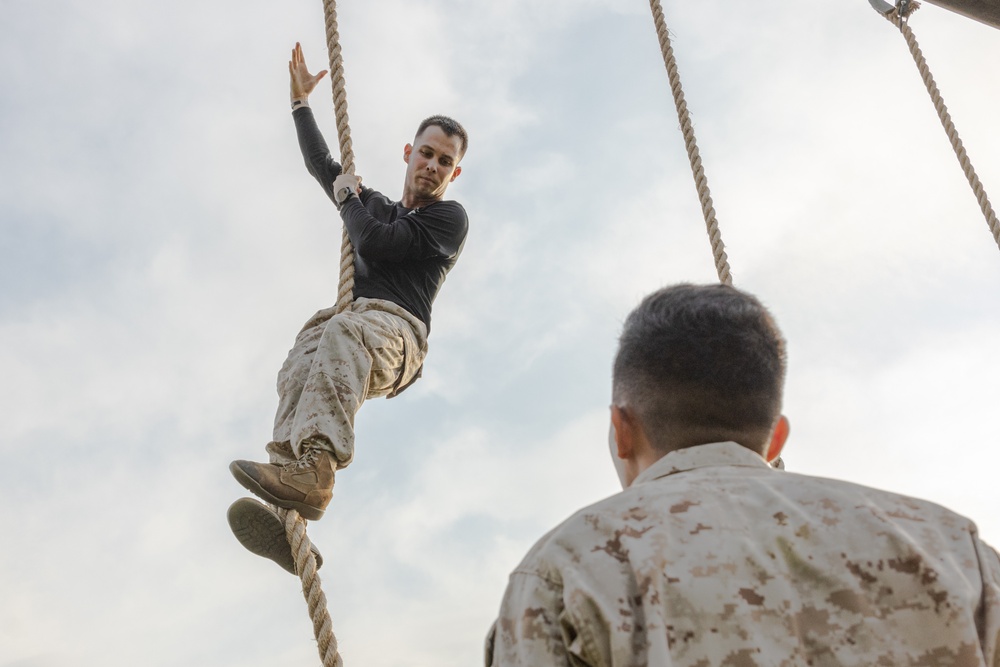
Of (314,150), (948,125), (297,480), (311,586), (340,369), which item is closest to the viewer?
(311,586)

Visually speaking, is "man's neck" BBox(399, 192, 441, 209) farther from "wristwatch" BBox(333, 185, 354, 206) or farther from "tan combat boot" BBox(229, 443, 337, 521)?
"tan combat boot" BBox(229, 443, 337, 521)

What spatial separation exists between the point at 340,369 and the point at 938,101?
2710mm

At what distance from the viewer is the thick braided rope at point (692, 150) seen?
2.75 meters

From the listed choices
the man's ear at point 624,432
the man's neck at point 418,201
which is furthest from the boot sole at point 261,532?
the man's ear at point 624,432

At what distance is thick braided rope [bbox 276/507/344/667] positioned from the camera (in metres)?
2.34

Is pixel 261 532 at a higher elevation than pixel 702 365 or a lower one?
higher

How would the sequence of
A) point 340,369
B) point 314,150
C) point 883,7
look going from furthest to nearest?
point 883,7, point 314,150, point 340,369

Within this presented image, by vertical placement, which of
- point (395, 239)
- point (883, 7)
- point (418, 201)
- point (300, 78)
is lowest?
point (395, 239)

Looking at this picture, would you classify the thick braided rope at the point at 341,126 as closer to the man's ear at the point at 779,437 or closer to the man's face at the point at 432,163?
the man's face at the point at 432,163

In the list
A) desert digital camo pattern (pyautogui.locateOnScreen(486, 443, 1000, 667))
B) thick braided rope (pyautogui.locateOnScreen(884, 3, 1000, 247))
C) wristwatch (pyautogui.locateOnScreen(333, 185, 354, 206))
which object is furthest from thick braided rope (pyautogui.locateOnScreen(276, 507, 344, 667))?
thick braided rope (pyautogui.locateOnScreen(884, 3, 1000, 247))

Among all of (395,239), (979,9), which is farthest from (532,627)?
(979,9)

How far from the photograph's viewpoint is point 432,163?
3.37 meters

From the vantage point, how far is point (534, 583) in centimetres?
101

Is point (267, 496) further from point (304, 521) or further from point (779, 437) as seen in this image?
point (779, 437)
